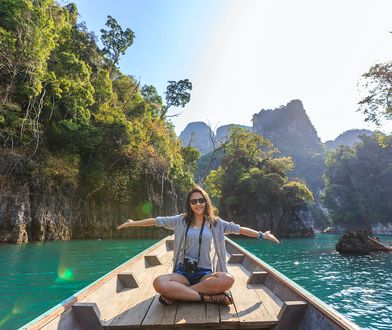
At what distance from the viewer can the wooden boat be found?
8.39 feet

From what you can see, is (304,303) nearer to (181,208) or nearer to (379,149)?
(181,208)

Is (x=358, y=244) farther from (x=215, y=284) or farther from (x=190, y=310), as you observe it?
(x=190, y=310)

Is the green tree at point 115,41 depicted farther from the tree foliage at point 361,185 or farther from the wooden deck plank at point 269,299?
the tree foliage at point 361,185

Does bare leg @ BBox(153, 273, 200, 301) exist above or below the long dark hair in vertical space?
below

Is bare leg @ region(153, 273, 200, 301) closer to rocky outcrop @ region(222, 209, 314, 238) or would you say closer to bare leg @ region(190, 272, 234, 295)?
bare leg @ region(190, 272, 234, 295)

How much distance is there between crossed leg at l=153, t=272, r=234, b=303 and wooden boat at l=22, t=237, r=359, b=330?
0.32 feet

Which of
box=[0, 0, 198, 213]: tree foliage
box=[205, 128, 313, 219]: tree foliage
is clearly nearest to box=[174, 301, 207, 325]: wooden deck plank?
box=[0, 0, 198, 213]: tree foliage

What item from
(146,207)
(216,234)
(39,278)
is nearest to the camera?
(216,234)

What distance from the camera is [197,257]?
3.54m

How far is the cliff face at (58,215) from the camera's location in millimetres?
16906

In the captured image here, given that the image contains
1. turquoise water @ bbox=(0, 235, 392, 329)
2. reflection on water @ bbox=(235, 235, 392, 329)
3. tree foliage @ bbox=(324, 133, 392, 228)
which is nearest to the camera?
turquoise water @ bbox=(0, 235, 392, 329)

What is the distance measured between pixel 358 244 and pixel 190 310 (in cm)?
1789

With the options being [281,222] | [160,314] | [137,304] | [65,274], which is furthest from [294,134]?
[160,314]

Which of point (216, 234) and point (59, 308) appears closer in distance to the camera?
point (59, 308)
